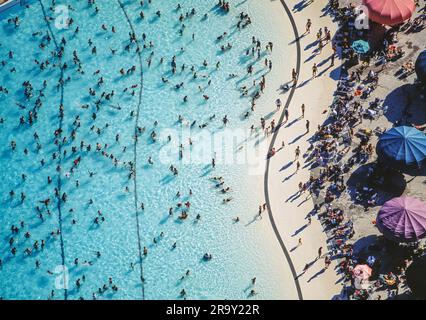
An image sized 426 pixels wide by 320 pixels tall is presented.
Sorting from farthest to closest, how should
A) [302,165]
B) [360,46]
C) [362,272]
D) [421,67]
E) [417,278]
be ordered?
[360,46]
[302,165]
[421,67]
[362,272]
[417,278]

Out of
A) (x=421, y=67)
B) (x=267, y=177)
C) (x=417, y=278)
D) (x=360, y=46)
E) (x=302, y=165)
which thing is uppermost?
(x=360, y=46)

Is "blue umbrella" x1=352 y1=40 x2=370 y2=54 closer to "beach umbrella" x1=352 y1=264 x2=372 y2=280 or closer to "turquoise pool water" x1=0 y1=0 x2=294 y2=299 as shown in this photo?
"turquoise pool water" x1=0 y1=0 x2=294 y2=299

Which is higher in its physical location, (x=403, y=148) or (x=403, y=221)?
(x=403, y=148)

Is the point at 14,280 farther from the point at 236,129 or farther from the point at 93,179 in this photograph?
the point at 236,129

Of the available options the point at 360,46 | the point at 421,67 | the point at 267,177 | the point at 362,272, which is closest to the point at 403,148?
the point at 421,67

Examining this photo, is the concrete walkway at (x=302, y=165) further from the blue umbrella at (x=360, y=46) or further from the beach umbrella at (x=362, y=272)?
the blue umbrella at (x=360, y=46)

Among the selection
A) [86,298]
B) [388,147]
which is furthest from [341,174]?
[86,298]

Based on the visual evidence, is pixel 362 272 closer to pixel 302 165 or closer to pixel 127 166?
pixel 302 165
